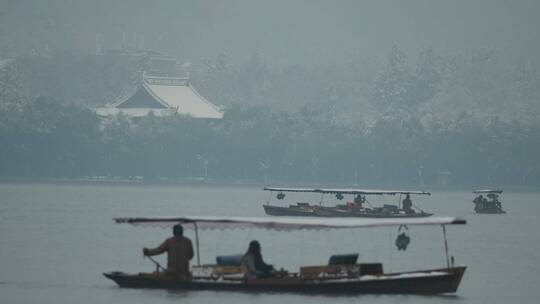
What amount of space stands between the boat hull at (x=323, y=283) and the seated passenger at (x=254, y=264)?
281 mm

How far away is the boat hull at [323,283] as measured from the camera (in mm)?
39219

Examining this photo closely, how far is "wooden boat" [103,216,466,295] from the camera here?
3925 cm

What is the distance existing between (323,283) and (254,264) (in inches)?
56.9

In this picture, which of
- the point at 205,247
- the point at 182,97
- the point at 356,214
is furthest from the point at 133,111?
the point at 205,247

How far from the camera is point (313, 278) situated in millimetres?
39281

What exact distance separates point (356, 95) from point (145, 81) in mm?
28873

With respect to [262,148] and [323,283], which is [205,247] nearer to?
[323,283]

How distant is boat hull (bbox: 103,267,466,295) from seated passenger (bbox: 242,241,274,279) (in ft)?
0.92

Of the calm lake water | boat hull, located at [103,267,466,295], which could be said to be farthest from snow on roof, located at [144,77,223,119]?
boat hull, located at [103,267,466,295]

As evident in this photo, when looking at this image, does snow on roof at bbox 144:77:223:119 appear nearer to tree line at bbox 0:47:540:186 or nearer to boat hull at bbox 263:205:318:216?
tree line at bbox 0:47:540:186

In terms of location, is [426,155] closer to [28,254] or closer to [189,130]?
[189,130]

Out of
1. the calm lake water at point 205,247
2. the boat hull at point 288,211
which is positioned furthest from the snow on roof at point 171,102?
the boat hull at point 288,211

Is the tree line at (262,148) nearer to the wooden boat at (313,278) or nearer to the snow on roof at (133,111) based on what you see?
the snow on roof at (133,111)

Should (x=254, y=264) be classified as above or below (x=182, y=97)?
below
